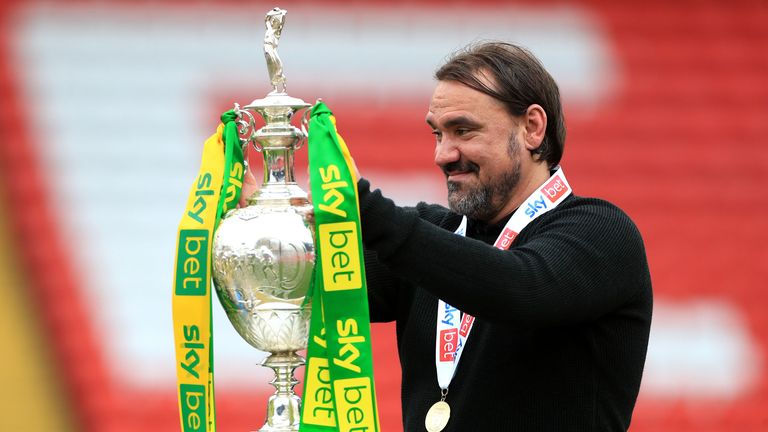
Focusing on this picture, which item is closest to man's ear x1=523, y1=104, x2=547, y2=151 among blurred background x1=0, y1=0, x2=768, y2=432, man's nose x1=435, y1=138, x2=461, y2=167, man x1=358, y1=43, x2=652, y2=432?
man x1=358, y1=43, x2=652, y2=432

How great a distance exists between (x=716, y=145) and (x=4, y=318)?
2872mm

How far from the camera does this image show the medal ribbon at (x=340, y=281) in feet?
5.49

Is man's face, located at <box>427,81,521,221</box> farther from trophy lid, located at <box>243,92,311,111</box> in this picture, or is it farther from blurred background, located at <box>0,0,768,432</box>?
blurred background, located at <box>0,0,768,432</box>

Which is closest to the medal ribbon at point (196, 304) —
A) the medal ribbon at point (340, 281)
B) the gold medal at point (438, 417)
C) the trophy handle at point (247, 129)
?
the trophy handle at point (247, 129)

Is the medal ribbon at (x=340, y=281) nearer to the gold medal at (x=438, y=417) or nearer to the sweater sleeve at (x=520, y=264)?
the sweater sleeve at (x=520, y=264)

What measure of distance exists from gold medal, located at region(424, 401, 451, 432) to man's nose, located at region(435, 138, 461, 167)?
1.28 ft

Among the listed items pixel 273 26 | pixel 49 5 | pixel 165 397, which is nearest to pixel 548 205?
pixel 273 26

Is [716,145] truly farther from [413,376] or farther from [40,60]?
[413,376]

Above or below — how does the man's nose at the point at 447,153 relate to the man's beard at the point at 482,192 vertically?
above

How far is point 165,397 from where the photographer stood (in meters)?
4.53

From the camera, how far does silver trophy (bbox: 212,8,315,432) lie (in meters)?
1.72

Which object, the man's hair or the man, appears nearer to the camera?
the man

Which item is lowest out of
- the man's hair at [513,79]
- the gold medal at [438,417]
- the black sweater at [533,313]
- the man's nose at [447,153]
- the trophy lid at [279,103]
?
the gold medal at [438,417]

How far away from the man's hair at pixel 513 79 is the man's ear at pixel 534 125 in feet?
0.04
